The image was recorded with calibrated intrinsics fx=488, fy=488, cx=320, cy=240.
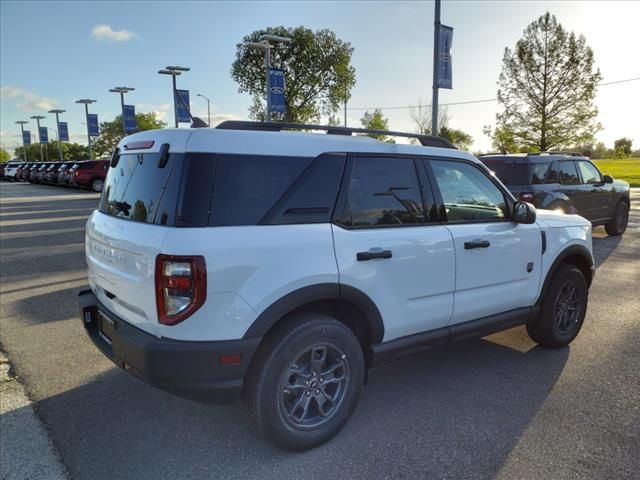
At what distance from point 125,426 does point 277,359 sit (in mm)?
1243

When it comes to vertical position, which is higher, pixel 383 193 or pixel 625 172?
pixel 383 193

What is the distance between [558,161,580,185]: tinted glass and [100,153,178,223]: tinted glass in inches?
328

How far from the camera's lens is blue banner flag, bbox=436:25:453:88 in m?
11.8

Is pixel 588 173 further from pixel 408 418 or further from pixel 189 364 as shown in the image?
pixel 189 364

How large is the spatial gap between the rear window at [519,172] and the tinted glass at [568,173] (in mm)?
547

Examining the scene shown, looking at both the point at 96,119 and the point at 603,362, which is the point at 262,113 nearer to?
the point at 96,119

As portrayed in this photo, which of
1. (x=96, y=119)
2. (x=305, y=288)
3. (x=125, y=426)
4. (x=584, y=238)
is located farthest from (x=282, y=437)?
(x=96, y=119)

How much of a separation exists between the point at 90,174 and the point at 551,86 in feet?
93.4

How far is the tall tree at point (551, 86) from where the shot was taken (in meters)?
30.5

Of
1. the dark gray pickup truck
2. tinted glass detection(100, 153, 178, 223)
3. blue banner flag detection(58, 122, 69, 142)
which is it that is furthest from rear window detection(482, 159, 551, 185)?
blue banner flag detection(58, 122, 69, 142)

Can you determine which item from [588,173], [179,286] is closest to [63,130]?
[588,173]

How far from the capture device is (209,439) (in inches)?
117

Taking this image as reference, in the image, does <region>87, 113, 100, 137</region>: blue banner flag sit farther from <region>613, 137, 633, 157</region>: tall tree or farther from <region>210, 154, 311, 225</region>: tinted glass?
<region>613, 137, 633, 157</region>: tall tree

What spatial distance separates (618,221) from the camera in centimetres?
1085
